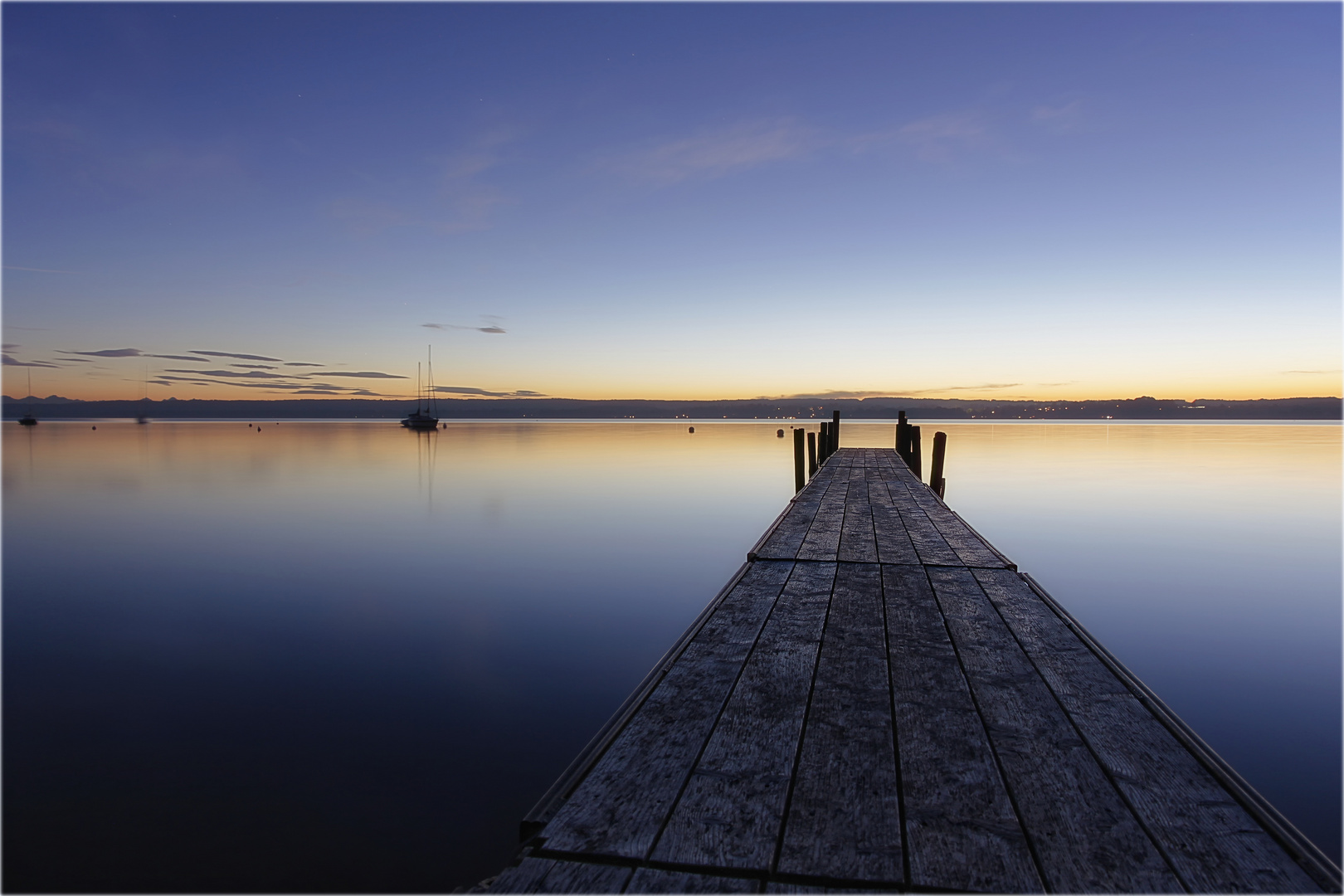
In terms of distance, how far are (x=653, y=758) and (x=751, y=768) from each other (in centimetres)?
43

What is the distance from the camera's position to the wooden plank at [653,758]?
2568 millimetres

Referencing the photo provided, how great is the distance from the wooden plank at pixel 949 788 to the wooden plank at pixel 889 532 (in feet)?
9.50

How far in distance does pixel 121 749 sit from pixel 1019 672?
6.51m

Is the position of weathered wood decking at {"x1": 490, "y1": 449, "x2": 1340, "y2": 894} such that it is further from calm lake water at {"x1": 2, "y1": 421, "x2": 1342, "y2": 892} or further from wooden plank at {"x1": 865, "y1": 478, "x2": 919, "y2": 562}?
wooden plank at {"x1": 865, "y1": 478, "x2": 919, "y2": 562}

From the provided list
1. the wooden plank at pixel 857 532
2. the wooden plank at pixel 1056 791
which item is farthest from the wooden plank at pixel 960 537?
the wooden plank at pixel 1056 791

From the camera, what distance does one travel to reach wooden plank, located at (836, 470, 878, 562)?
24.3 ft

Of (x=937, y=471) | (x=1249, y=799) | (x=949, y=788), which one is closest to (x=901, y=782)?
(x=949, y=788)

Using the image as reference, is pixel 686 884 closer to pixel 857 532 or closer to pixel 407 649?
pixel 407 649

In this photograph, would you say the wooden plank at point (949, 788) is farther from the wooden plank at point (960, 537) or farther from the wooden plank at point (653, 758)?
the wooden plank at point (960, 537)

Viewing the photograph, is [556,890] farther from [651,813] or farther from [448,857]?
[448,857]

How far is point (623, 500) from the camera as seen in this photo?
21688 millimetres

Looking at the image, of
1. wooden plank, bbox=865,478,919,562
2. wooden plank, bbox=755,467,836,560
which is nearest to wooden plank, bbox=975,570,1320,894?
wooden plank, bbox=865,478,919,562

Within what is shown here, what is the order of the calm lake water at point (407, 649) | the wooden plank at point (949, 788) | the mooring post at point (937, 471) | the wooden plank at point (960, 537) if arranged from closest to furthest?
the wooden plank at point (949, 788) → the calm lake water at point (407, 649) → the wooden plank at point (960, 537) → the mooring post at point (937, 471)

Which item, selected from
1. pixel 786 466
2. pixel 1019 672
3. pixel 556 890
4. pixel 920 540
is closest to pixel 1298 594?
pixel 920 540
